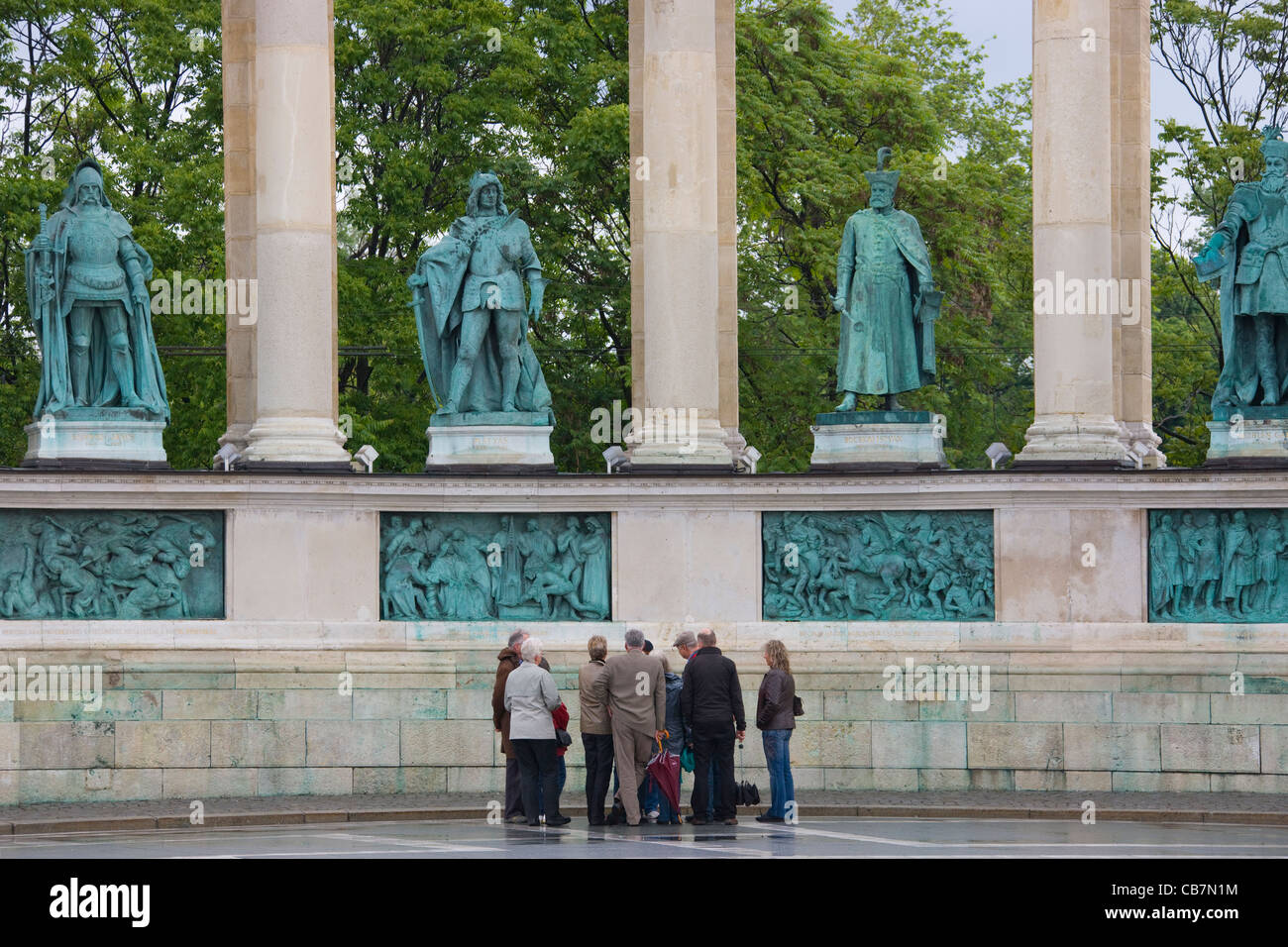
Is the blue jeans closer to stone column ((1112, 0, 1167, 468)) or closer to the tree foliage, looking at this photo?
stone column ((1112, 0, 1167, 468))

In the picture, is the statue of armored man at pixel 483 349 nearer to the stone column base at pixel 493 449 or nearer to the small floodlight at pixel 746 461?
the stone column base at pixel 493 449

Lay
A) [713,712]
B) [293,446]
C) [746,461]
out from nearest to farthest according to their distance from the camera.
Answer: [713,712] < [293,446] < [746,461]

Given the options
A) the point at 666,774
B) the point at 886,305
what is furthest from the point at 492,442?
the point at 666,774

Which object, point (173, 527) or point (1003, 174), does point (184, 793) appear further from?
point (1003, 174)

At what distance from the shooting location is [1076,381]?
3828cm

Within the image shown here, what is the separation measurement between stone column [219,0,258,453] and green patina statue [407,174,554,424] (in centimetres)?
310

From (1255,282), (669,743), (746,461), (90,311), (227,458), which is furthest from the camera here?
(746,461)

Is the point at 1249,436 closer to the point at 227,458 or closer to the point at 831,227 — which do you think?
the point at 227,458

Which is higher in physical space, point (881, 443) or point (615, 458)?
point (881, 443)

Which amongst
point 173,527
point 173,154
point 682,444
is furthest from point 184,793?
point 173,154

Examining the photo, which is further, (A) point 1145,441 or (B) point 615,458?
(A) point 1145,441

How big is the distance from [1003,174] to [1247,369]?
35886 millimetres

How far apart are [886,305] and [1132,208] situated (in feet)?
17.8

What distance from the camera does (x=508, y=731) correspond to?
33.0 meters
